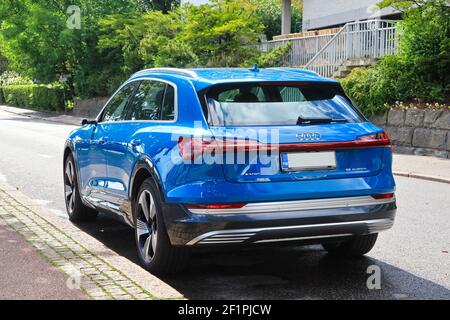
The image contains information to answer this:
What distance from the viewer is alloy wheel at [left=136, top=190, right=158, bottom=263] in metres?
5.44

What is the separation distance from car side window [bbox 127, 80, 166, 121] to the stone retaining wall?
11154 mm

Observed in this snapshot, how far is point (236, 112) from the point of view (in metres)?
5.12

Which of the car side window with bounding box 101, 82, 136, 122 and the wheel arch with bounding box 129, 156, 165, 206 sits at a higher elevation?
the car side window with bounding box 101, 82, 136, 122

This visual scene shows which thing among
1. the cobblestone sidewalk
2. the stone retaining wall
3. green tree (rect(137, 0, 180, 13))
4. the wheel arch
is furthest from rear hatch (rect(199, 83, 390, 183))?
green tree (rect(137, 0, 180, 13))

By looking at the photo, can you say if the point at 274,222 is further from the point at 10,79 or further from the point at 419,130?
the point at 10,79

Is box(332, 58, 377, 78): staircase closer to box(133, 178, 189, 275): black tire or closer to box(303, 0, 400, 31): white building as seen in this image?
box(303, 0, 400, 31): white building

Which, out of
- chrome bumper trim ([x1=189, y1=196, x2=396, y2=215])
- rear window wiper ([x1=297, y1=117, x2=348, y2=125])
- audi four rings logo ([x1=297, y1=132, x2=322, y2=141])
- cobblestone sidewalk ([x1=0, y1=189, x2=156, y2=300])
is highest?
rear window wiper ([x1=297, y1=117, x2=348, y2=125])

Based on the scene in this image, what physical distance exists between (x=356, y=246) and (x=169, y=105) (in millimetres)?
2051

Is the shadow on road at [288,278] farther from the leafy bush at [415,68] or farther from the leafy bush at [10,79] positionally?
the leafy bush at [10,79]

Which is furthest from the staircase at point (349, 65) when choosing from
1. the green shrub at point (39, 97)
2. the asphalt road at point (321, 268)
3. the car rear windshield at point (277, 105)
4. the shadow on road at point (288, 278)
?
the green shrub at point (39, 97)

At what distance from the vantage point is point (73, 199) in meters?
7.96

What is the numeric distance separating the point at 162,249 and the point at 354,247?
1.78 m

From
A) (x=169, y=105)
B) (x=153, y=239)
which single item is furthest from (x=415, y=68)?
(x=153, y=239)

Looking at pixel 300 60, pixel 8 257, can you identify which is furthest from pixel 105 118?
pixel 300 60
